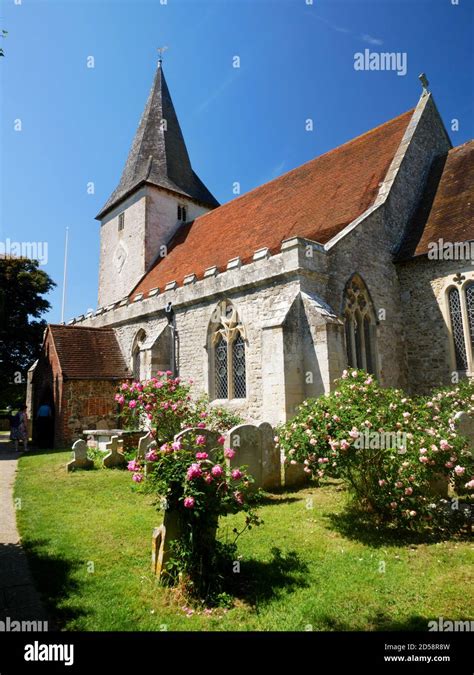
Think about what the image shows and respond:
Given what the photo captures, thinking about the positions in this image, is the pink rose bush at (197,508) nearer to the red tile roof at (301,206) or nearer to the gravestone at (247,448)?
the gravestone at (247,448)

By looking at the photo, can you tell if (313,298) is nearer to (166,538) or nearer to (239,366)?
(239,366)

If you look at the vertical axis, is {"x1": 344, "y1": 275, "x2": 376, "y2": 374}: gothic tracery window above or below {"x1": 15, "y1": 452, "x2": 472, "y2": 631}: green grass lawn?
above

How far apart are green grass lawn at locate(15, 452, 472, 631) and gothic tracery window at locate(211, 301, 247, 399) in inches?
220

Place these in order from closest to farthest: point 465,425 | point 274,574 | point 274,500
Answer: point 274,574 < point 465,425 < point 274,500

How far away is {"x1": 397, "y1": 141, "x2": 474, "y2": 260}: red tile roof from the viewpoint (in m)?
11.7

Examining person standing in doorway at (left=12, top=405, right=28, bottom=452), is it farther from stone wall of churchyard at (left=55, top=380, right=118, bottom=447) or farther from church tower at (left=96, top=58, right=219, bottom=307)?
church tower at (left=96, top=58, right=219, bottom=307)

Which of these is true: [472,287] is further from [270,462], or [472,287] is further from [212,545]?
[212,545]

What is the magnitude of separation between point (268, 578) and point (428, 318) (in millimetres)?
10219

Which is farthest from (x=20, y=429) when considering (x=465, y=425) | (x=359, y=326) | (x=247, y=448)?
(x=465, y=425)

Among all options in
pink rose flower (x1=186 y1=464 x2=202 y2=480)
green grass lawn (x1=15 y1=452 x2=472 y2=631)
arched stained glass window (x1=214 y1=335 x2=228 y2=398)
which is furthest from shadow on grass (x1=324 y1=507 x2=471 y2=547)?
arched stained glass window (x1=214 y1=335 x2=228 y2=398)

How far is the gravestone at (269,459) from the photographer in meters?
7.30

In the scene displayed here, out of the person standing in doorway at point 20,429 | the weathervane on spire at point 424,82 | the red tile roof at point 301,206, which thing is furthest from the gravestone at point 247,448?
the weathervane on spire at point 424,82

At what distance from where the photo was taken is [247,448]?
6.99m
